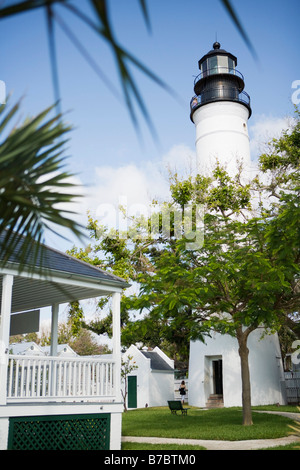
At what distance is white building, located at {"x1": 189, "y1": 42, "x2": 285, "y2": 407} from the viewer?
90.3 ft

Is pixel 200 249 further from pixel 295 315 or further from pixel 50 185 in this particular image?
pixel 50 185

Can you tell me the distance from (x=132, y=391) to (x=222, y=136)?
63.5ft

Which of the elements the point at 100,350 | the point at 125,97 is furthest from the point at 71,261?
the point at 100,350

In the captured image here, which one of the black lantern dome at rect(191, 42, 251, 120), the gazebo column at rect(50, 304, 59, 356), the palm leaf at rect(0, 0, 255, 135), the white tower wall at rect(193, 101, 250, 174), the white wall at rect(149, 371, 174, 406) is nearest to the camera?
the palm leaf at rect(0, 0, 255, 135)

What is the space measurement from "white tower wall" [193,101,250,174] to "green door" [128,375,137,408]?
16.6 m

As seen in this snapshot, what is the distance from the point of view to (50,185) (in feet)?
7.70

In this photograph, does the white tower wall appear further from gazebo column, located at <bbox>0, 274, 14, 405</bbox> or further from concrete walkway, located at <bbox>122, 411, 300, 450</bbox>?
gazebo column, located at <bbox>0, 274, 14, 405</bbox>

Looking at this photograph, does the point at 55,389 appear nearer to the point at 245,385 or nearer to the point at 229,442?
the point at 229,442

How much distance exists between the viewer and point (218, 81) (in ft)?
101

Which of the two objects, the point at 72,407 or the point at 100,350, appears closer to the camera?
the point at 72,407

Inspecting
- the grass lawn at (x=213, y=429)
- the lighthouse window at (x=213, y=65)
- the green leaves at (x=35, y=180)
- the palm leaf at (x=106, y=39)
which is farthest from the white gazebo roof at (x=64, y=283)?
the lighthouse window at (x=213, y=65)

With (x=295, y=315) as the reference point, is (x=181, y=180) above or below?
above

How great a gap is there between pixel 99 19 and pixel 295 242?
12.6m

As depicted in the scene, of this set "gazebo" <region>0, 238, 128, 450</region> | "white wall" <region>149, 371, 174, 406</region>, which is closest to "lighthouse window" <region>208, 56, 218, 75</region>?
"white wall" <region>149, 371, 174, 406</region>
